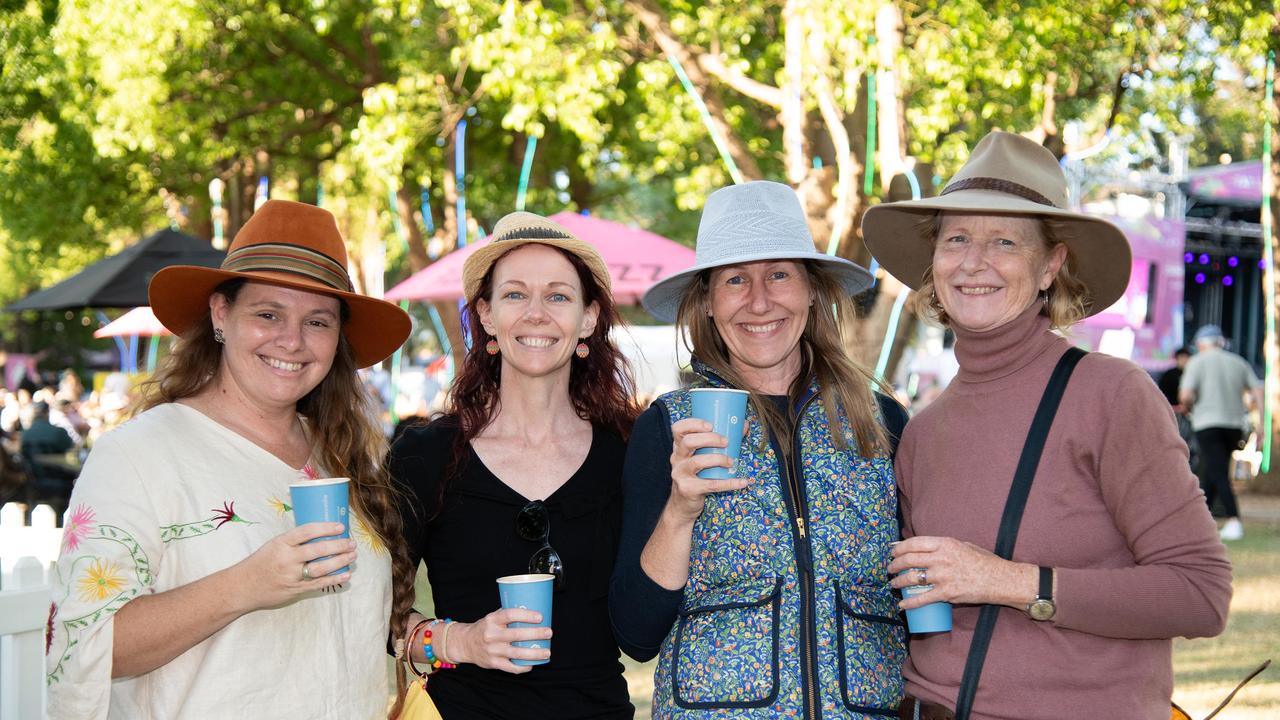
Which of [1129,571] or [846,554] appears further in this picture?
[846,554]

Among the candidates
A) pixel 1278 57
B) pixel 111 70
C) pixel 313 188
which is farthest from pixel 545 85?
pixel 313 188

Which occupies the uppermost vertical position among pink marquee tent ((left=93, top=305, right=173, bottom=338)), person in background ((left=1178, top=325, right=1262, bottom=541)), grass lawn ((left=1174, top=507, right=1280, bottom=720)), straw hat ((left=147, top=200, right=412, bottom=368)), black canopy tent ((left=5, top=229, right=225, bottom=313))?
black canopy tent ((left=5, top=229, right=225, bottom=313))

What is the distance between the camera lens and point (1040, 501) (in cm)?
257

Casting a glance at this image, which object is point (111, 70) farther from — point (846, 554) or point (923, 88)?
point (846, 554)

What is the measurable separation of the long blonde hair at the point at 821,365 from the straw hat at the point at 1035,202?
1.09 ft

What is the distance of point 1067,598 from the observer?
2.45m

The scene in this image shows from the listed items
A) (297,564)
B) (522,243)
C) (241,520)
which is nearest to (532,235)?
(522,243)

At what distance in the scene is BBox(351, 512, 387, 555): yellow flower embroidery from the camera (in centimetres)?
305

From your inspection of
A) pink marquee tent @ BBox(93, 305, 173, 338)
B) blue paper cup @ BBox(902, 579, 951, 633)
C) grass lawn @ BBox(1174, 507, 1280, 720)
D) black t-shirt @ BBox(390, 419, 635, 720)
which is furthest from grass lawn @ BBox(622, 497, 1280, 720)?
pink marquee tent @ BBox(93, 305, 173, 338)

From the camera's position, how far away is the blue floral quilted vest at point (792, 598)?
2.73 m

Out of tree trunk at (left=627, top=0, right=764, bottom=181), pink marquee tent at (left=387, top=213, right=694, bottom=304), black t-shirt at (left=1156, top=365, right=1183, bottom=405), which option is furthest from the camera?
black t-shirt at (left=1156, top=365, right=1183, bottom=405)

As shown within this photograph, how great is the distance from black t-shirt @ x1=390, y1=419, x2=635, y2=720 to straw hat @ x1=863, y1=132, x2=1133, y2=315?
1.17 m

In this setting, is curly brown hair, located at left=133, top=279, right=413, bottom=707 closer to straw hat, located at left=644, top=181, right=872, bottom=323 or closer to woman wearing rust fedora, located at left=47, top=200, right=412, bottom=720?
woman wearing rust fedora, located at left=47, top=200, right=412, bottom=720

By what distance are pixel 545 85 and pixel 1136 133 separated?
9402 mm
